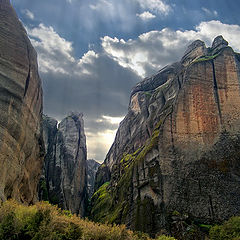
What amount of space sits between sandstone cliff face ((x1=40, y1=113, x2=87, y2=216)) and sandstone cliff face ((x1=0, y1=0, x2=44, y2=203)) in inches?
1250

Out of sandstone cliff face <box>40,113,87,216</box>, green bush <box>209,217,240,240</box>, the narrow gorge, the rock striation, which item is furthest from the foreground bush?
the rock striation

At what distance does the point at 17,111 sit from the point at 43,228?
1889 cm

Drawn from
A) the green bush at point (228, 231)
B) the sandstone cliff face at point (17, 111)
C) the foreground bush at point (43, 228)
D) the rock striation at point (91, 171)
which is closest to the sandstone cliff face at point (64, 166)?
the sandstone cliff face at point (17, 111)

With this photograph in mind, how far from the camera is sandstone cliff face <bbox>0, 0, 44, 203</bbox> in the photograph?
28172 mm

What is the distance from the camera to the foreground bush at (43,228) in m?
16.6

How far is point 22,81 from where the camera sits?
34281 millimetres

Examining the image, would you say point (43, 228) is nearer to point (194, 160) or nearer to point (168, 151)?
point (168, 151)

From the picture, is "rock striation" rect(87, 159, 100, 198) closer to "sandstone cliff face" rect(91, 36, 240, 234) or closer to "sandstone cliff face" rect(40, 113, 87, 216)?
"sandstone cliff face" rect(40, 113, 87, 216)

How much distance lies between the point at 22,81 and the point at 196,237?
3280cm

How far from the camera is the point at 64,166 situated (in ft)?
260

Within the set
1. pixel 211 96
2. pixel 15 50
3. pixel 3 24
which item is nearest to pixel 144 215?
pixel 211 96

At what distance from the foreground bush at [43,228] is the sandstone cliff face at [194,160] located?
67.3ft

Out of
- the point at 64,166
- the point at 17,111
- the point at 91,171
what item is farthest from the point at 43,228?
the point at 91,171

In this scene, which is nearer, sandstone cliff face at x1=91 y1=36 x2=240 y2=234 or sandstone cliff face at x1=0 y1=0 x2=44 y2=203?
sandstone cliff face at x1=0 y1=0 x2=44 y2=203
